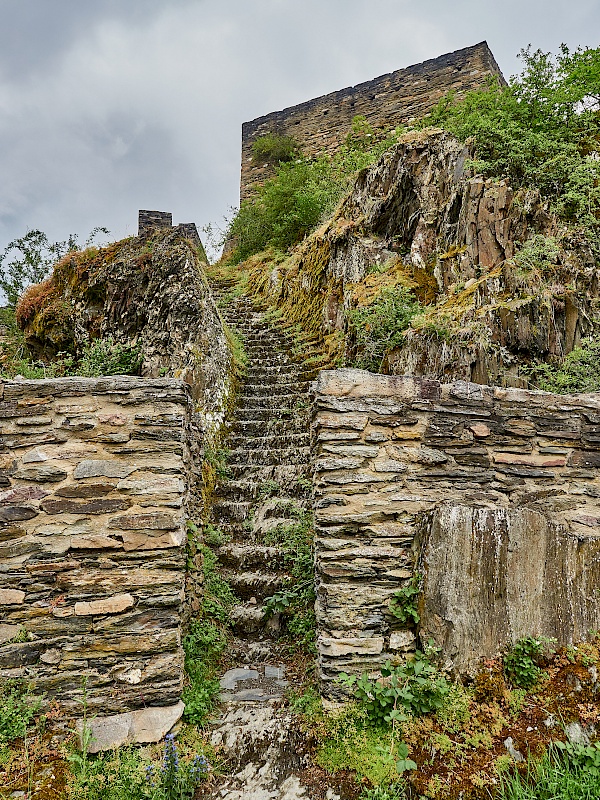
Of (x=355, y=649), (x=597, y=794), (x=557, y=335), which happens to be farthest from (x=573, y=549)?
(x=557, y=335)

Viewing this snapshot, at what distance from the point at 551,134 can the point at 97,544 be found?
7.42 m

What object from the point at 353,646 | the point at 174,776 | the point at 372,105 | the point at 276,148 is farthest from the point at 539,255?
the point at 276,148

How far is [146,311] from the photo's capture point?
314 inches

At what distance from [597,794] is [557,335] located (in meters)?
4.23

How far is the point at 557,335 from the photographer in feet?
18.1

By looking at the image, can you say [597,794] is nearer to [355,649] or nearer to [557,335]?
[355,649]

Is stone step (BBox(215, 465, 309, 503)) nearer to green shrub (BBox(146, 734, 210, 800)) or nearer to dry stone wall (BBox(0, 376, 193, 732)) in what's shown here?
dry stone wall (BBox(0, 376, 193, 732))

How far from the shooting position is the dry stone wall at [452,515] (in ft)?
11.1

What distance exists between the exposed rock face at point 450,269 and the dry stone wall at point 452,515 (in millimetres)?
1684

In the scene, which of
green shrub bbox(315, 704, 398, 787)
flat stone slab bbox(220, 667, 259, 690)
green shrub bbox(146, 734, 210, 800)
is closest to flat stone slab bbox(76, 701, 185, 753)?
green shrub bbox(146, 734, 210, 800)

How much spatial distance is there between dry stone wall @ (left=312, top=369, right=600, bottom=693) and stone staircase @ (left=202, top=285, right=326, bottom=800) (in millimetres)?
587

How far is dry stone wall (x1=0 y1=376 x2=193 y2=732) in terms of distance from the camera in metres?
3.23

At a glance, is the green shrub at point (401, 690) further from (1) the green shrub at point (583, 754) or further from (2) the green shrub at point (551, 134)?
(2) the green shrub at point (551, 134)

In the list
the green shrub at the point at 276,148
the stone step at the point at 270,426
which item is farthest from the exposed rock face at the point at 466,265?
the green shrub at the point at 276,148
